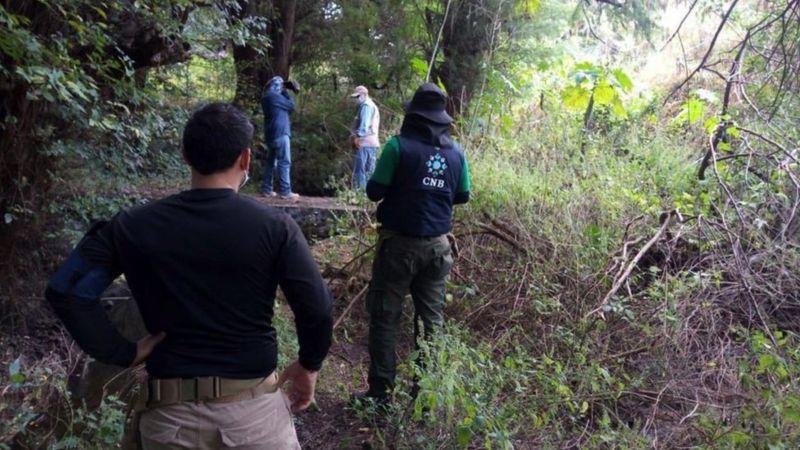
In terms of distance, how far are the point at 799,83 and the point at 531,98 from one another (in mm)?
8782

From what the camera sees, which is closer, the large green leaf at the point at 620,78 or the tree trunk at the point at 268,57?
the large green leaf at the point at 620,78

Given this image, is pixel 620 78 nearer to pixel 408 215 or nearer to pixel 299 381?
pixel 408 215

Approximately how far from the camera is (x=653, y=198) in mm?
6273

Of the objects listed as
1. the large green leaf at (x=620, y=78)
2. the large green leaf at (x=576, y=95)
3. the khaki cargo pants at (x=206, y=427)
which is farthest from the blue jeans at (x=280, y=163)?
the khaki cargo pants at (x=206, y=427)

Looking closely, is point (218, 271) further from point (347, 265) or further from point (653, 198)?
point (653, 198)

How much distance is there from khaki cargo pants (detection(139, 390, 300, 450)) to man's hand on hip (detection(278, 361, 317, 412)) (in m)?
0.16

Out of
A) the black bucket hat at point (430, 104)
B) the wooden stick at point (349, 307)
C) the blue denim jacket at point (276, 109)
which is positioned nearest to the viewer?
the black bucket hat at point (430, 104)

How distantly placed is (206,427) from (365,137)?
28.2 feet

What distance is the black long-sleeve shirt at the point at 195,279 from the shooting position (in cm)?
217

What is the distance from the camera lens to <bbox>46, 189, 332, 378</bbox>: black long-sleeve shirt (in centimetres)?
217

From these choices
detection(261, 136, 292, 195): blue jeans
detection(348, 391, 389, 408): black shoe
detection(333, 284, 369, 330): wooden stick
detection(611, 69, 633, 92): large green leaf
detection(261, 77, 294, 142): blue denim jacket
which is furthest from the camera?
detection(261, 136, 292, 195): blue jeans

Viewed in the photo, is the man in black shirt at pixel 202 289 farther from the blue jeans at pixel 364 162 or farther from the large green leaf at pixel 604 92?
the blue jeans at pixel 364 162

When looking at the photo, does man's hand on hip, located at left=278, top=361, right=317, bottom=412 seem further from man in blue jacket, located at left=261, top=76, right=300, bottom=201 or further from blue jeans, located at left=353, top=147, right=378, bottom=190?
man in blue jacket, located at left=261, top=76, right=300, bottom=201

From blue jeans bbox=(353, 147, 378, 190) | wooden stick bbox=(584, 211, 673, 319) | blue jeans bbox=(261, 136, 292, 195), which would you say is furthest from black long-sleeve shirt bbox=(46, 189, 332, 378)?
blue jeans bbox=(261, 136, 292, 195)
